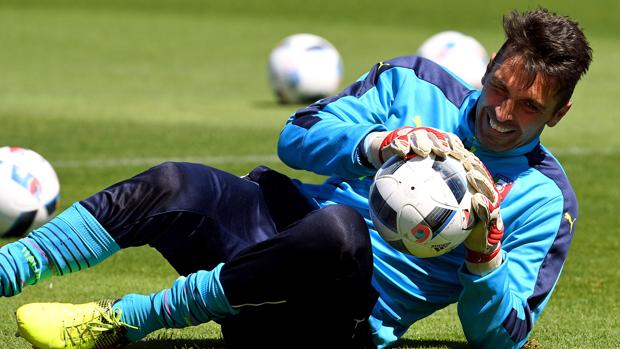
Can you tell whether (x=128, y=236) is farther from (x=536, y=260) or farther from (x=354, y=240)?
(x=536, y=260)

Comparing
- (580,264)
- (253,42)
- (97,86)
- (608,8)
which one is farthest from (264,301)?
(608,8)

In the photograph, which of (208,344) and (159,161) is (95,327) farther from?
(159,161)

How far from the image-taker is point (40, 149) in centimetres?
1085

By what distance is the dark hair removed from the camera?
4473mm

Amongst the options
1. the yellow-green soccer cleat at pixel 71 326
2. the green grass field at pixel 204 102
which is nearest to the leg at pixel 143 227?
the yellow-green soccer cleat at pixel 71 326

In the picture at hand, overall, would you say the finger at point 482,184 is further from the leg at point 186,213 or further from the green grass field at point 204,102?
the green grass field at point 204,102

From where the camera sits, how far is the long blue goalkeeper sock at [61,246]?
171 inches

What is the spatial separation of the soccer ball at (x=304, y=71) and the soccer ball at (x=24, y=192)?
24.0 feet

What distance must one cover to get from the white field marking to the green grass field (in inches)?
0.8

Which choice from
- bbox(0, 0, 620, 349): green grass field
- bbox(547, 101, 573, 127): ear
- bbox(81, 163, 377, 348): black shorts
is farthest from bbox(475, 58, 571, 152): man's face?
bbox(0, 0, 620, 349): green grass field

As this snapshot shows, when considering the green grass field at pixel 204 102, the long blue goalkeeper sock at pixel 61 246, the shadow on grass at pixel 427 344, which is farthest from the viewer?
the green grass field at pixel 204 102

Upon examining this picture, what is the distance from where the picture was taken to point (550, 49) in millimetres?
4465

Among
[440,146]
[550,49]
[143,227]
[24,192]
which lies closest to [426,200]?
[440,146]

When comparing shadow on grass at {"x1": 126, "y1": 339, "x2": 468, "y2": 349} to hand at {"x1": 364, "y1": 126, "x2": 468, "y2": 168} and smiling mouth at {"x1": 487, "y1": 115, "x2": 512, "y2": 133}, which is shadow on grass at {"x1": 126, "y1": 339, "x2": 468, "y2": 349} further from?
hand at {"x1": 364, "y1": 126, "x2": 468, "y2": 168}
